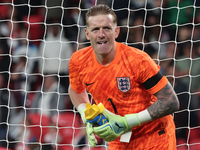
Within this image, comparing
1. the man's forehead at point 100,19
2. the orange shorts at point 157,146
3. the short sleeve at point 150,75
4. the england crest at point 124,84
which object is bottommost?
the orange shorts at point 157,146

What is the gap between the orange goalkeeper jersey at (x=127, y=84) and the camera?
1181 millimetres

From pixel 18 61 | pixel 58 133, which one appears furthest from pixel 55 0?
pixel 58 133

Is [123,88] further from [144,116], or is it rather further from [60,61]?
[60,61]

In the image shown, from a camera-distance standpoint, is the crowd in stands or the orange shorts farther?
the crowd in stands

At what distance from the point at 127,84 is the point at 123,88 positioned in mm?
29

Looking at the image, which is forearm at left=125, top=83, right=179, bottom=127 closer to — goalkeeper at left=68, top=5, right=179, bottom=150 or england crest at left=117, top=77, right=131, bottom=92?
goalkeeper at left=68, top=5, right=179, bottom=150

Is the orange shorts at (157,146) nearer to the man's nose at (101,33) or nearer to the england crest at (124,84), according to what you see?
the england crest at (124,84)

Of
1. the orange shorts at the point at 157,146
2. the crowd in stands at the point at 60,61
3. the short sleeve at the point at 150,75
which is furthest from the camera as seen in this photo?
the crowd in stands at the point at 60,61

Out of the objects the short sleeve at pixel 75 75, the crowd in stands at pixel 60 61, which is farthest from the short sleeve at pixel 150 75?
the crowd in stands at pixel 60 61

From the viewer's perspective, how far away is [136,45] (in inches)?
111

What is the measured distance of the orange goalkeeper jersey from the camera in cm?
118

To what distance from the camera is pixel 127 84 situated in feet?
3.98

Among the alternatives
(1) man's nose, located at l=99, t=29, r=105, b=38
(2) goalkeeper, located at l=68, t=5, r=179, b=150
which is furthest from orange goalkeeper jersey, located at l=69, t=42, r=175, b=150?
(1) man's nose, located at l=99, t=29, r=105, b=38

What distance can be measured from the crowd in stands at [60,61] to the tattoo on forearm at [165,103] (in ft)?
5.39
